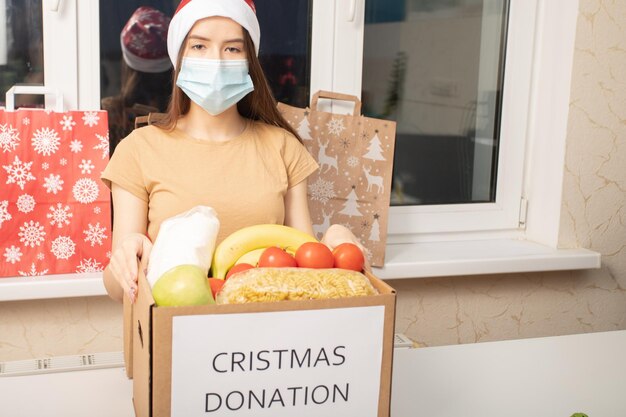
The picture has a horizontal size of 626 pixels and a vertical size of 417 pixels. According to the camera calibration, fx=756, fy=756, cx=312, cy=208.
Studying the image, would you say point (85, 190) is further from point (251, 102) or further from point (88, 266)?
point (251, 102)

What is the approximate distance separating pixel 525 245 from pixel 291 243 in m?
1.43

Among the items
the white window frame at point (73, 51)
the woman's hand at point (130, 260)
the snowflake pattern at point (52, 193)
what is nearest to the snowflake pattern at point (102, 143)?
the snowflake pattern at point (52, 193)

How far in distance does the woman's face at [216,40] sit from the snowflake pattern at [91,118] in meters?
0.40

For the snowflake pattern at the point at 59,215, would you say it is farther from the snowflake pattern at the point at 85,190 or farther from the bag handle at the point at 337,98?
the bag handle at the point at 337,98

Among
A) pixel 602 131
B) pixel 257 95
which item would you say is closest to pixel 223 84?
pixel 257 95

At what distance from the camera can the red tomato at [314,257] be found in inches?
37.4

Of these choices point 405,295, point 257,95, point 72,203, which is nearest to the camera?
point 257,95

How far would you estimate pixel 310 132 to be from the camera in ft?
6.45

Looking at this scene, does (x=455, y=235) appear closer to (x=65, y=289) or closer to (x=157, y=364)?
(x=65, y=289)

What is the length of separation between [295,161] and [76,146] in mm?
533

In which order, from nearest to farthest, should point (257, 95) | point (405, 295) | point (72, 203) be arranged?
point (257, 95)
point (72, 203)
point (405, 295)

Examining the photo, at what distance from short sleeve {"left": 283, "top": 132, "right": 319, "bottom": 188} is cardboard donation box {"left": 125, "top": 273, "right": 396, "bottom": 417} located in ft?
2.35

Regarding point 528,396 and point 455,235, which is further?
point 455,235

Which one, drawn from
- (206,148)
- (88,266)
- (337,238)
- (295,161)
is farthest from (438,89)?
(337,238)
